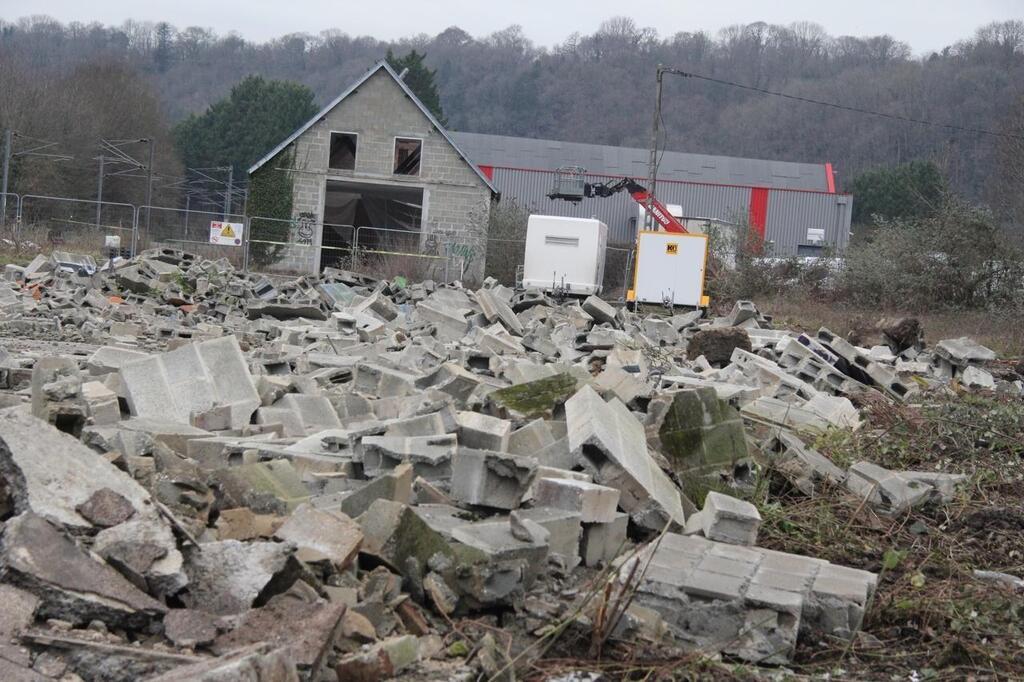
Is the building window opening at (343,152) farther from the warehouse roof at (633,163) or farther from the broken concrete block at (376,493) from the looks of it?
the broken concrete block at (376,493)

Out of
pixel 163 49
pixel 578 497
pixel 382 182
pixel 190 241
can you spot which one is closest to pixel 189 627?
pixel 578 497

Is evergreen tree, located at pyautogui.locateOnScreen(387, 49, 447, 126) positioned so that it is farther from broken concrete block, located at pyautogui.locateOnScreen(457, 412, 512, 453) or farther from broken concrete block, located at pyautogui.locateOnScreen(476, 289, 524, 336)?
broken concrete block, located at pyautogui.locateOnScreen(457, 412, 512, 453)

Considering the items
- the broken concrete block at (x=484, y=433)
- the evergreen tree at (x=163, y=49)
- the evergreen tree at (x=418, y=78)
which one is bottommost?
the broken concrete block at (x=484, y=433)

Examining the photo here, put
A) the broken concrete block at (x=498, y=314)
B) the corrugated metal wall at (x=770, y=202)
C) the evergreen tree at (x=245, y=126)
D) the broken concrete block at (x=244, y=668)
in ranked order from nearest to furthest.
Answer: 1. the broken concrete block at (x=244, y=668)
2. the broken concrete block at (x=498, y=314)
3. the corrugated metal wall at (x=770, y=202)
4. the evergreen tree at (x=245, y=126)

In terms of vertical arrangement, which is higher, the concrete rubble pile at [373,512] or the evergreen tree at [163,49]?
the evergreen tree at [163,49]

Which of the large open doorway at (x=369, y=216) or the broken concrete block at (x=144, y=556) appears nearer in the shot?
the broken concrete block at (x=144, y=556)

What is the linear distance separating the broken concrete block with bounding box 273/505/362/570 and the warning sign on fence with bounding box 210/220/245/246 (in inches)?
1138

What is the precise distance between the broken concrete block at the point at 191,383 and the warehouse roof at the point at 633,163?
172ft

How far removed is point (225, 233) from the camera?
107 feet

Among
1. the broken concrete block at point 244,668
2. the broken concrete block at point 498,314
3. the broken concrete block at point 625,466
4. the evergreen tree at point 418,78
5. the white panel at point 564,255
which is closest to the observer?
the broken concrete block at point 244,668

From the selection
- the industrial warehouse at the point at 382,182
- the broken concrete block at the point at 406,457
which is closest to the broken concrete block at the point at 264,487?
the broken concrete block at the point at 406,457

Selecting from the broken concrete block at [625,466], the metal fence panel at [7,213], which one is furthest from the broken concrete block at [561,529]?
the metal fence panel at [7,213]

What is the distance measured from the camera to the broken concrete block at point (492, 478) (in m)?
5.58

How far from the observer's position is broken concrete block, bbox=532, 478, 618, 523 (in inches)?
214
